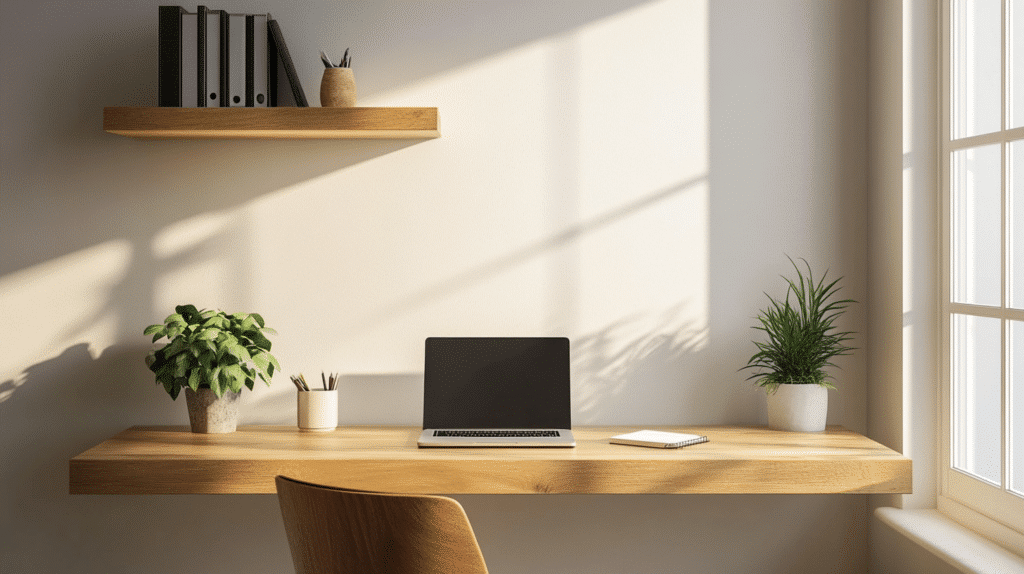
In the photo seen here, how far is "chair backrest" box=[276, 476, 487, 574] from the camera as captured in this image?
61.9 inches

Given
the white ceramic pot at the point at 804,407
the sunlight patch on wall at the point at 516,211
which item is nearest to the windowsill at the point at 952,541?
the white ceramic pot at the point at 804,407

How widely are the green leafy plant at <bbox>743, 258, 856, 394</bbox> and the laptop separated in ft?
2.04

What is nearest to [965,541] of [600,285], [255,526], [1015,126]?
[1015,126]

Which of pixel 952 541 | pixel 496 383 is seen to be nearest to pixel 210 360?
pixel 496 383

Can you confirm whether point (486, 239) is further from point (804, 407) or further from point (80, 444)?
point (80, 444)

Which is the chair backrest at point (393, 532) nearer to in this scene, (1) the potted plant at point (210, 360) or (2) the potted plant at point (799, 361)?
(1) the potted plant at point (210, 360)

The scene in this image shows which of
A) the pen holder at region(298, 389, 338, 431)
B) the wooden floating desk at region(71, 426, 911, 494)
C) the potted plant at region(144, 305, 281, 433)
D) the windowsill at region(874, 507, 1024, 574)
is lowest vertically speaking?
the windowsill at region(874, 507, 1024, 574)

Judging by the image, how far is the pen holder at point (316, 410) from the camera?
251 centimetres

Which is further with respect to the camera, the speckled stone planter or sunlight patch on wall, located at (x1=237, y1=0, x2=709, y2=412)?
sunlight patch on wall, located at (x1=237, y1=0, x2=709, y2=412)

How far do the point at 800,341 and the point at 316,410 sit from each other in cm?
143

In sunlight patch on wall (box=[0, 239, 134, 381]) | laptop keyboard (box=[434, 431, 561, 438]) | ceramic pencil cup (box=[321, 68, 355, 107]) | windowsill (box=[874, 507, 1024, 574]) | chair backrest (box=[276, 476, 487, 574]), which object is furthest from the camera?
sunlight patch on wall (box=[0, 239, 134, 381])

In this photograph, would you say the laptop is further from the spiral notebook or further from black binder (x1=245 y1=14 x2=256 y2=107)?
black binder (x1=245 y1=14 x2=256 y2=107)

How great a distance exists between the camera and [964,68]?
2.30 metres

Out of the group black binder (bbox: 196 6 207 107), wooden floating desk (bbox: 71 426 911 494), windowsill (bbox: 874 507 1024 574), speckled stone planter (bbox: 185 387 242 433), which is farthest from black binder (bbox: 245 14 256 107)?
windowsill (bbox: 874 507 1024 574)
